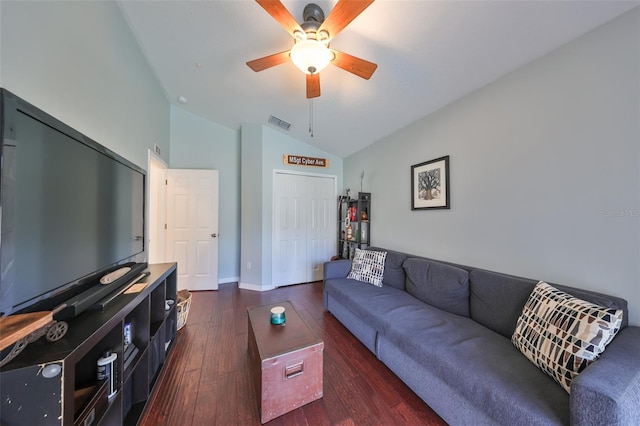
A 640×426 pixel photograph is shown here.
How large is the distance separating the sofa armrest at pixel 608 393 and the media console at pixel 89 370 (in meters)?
1.75

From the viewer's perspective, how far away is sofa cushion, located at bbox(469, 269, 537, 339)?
1.44m

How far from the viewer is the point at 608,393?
746mm

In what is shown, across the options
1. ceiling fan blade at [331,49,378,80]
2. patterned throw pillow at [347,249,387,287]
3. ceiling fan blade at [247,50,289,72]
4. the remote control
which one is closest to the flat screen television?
the remote control

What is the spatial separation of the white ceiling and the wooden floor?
8.01 ft

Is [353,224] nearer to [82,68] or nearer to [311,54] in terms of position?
[311,54]

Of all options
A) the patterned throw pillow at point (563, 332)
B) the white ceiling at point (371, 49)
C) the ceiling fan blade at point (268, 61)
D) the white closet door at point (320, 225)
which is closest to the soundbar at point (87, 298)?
the ceiling fan blade at point (268, 61)

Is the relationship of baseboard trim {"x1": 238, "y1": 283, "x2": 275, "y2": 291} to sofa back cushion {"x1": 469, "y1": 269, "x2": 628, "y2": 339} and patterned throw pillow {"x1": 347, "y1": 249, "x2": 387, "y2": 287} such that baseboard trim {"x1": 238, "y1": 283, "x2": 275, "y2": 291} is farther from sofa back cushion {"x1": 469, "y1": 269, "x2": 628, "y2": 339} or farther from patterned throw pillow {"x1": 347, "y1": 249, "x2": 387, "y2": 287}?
sofa back cushion {"x1": 469, "y1": 269, "x2": 628, "y2": 339}

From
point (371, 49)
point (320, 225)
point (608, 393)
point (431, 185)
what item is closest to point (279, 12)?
point (371, 49)

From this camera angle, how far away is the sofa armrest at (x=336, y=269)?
265cm

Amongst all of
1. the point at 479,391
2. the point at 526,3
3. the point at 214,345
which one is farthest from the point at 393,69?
the point at 214,345

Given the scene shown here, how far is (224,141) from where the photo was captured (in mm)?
3799

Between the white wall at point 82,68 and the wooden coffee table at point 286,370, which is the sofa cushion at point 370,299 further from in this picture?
the white wall at point 82,68

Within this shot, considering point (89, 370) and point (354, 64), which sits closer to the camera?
point (89, 370)

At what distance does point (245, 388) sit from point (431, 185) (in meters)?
2.44
